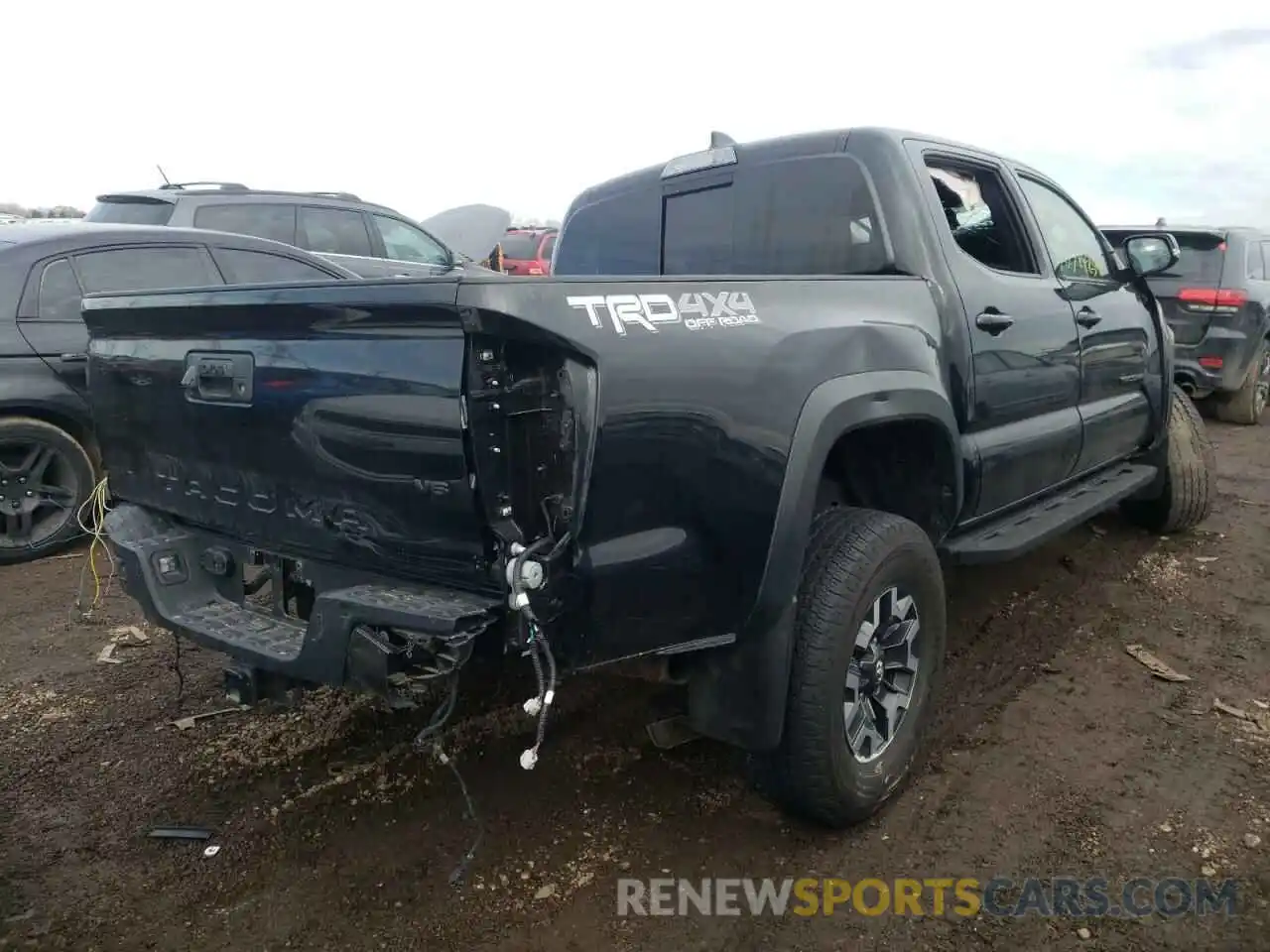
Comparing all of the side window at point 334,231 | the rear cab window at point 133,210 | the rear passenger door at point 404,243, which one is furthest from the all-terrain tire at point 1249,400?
the rear cab window at point 133,210

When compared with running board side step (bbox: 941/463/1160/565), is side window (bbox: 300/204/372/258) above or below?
above

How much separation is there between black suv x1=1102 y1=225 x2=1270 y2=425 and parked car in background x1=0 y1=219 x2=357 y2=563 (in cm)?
818

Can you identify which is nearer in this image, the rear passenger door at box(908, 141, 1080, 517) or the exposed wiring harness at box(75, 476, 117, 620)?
the rear passenger door at box(908, 141, 1080, 517)

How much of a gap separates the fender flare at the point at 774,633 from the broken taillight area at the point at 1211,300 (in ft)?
25.4

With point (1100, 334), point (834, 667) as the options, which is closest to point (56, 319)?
point (834, 667)

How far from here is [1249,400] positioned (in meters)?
9.31

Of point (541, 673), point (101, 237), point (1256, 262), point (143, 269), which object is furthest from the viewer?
point (1256, 262)

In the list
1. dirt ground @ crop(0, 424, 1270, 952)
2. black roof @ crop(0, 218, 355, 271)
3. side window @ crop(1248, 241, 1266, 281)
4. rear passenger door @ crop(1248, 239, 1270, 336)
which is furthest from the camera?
side window @ crop(1248, 241, 1266, 281)

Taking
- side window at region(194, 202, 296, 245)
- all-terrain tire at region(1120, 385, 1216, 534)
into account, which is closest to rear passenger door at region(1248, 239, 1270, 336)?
all-terrain tire at region(1120, 385, 1216, 534)

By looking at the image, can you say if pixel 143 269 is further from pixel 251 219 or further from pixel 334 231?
pixel 334 231

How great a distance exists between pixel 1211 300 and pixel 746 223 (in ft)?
23.0

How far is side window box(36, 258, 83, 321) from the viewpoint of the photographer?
498 cm

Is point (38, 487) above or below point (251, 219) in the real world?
below

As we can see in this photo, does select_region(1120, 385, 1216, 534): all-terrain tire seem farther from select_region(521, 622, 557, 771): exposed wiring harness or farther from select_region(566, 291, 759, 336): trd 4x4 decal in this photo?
select_region(521, 622, 557, 771): exposed wiring harness
